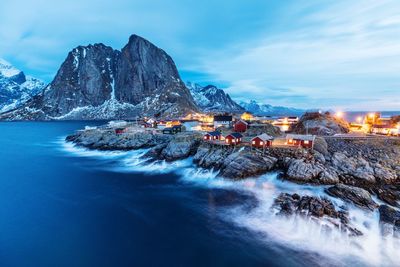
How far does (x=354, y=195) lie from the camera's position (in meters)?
27.4

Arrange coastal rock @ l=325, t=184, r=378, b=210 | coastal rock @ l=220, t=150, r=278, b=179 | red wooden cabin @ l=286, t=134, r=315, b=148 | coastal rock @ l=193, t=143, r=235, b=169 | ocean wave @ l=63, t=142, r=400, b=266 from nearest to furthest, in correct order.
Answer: ocean wave @ l=63, t=142, r=400, b=266
coastal rock @ l=325, t=184, r=378, b=210
coastal rock @ l=220, t=150, r=278, b=179
red wooden cabin @ l=286, t=134, r=315, b=148
coastal rock @ l=193, t=143, r=235, b=169

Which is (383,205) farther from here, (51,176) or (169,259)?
(51,176)

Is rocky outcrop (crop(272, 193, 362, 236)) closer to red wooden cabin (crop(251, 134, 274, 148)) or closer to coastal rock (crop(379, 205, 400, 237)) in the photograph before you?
coastal rock (crop(379, 205, 400, 237))

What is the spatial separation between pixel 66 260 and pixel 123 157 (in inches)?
1575

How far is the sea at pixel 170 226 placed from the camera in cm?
2012

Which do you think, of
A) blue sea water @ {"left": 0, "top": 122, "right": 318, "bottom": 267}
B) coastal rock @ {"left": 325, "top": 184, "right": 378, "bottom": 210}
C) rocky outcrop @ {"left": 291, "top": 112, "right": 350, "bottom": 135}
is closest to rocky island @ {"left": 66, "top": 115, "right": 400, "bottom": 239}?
coastal rock @ {"left": 325, "top": 184, "right": 378, "bottom": 210}

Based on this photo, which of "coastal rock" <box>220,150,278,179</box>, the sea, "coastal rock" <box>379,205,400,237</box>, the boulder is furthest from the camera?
"coastal rock" <box>220,150,278,179</box>

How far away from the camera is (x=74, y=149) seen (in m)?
72.1

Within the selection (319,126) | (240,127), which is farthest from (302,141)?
(319,126)

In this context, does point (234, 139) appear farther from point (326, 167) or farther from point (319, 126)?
point (319, 126)

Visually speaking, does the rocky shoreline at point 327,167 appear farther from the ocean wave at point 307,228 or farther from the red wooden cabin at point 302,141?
the red wooden cabin at point 302,141

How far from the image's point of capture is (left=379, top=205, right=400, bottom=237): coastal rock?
21891mm

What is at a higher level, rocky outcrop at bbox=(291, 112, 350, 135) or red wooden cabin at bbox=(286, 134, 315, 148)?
rocky outcrop at bbox=(291, 112, 350, 135)

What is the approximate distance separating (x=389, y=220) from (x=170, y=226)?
22716 millimetres
